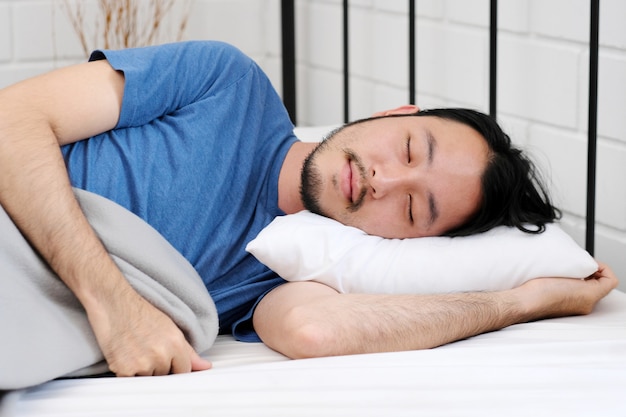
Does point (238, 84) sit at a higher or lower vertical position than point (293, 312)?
higher

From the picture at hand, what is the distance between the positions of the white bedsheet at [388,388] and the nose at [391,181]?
1.03ft

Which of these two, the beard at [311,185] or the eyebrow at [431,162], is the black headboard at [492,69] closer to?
the eyebrow at [431,162]

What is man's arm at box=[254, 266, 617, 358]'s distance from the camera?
1.17 m

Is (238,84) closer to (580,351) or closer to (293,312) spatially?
(293,312)

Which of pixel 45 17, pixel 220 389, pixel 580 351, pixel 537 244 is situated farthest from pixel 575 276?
pixel 45 17

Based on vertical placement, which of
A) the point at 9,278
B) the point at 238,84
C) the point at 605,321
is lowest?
the point at 605,321

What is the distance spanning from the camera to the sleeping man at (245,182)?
1221 millimetres

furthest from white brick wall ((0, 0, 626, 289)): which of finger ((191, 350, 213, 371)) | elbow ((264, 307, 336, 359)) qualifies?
finger ((191, 350, 213, 371))

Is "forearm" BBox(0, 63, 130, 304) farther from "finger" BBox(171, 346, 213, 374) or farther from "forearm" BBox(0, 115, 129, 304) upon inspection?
"finger" BBox(171, 346, 213, 374)

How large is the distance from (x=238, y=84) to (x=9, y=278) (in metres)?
0.56

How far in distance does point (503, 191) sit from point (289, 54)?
101 centimetres

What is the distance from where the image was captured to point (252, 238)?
4.76 feet

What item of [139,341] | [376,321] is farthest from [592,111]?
[139,341]

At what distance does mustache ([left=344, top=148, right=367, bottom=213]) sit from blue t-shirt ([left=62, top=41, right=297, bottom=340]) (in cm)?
14
